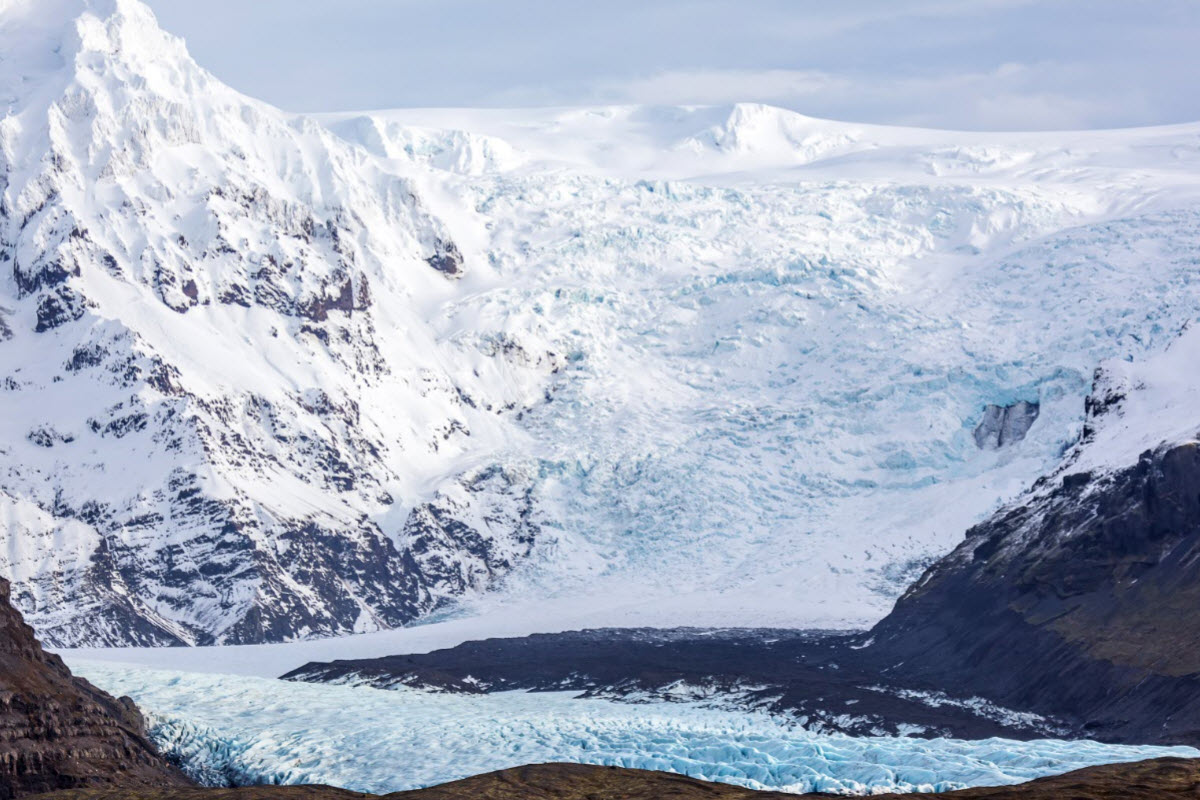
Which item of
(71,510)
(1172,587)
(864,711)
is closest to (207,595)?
(71,510)

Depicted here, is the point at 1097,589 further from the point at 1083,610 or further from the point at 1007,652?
the point at 1007,652

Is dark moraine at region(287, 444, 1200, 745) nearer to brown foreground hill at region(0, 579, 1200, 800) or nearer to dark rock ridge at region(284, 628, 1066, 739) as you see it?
dark rock ridge at region(284, 628, 1066, 739)

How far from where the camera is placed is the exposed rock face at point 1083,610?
113500 millimetres

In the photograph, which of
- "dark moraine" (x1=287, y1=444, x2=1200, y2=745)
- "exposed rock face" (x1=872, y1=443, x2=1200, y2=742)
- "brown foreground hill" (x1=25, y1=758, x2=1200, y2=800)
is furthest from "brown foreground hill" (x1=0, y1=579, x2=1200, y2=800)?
"exposed rock face" (x1=872, y1=443, x2=1200, y2=742)

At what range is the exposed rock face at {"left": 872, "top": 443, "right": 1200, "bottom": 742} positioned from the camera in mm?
113500

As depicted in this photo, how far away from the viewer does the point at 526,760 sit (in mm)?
87188

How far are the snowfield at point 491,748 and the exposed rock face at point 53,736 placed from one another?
20.3 ft

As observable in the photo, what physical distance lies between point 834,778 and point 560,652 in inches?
3486

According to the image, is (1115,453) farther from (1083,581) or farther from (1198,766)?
(1198,766)

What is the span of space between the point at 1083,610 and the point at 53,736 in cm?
7905

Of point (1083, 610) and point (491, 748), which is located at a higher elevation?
point (491, 748)

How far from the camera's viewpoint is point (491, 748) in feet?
296

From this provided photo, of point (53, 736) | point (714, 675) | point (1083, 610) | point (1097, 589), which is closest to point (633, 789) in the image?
point (53, 736)

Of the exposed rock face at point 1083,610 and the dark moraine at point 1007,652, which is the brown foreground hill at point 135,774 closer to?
the dark moraine at point 1007,652
